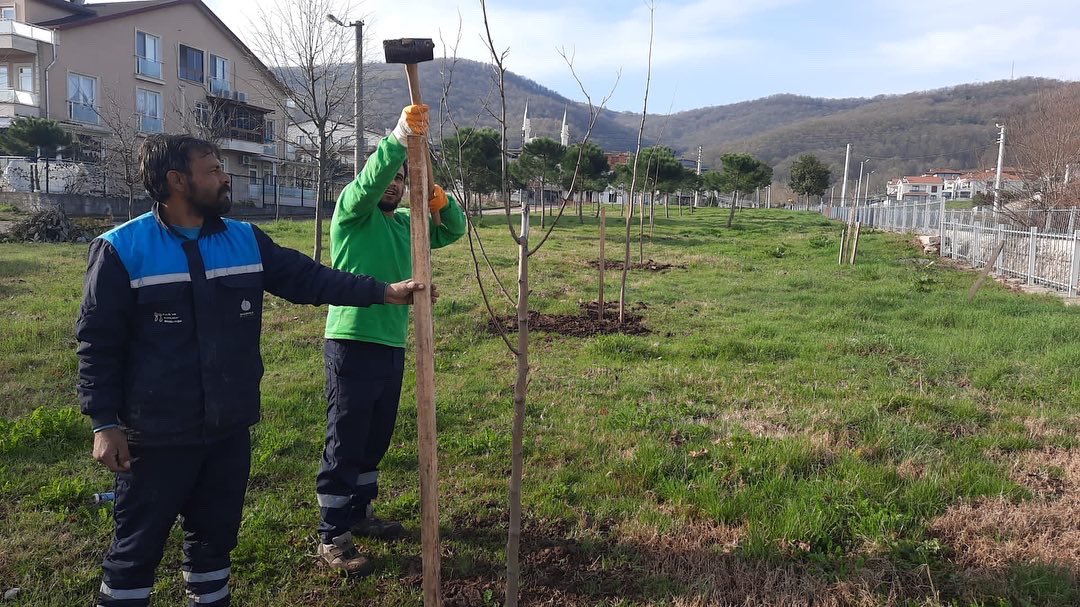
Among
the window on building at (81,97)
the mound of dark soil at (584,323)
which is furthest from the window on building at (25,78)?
the mound of dark soil at (584,323)

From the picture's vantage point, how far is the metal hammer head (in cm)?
217

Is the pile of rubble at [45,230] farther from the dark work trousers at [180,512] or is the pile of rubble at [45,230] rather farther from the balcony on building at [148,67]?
the balcony on building at [148,67]

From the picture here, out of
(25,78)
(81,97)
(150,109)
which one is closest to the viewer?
(25,78)

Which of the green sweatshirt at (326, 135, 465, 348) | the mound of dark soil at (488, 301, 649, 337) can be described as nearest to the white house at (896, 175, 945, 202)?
the mound of dark soil at (488, 301, 649, 337)

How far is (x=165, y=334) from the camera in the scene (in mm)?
2262

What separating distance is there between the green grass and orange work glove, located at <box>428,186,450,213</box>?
164cm

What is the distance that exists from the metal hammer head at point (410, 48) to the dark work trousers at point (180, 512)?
1463 mm

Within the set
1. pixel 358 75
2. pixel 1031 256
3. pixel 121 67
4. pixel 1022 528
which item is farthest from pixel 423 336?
pixel 121 67

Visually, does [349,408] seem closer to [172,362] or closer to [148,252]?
[172,362]

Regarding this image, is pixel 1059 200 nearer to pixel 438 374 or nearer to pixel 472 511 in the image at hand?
pixel 438 374

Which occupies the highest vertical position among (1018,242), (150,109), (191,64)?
(191,64)

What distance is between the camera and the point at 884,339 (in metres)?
7.56

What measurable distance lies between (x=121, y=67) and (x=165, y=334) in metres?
35.6

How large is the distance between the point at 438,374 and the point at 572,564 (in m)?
3.51
